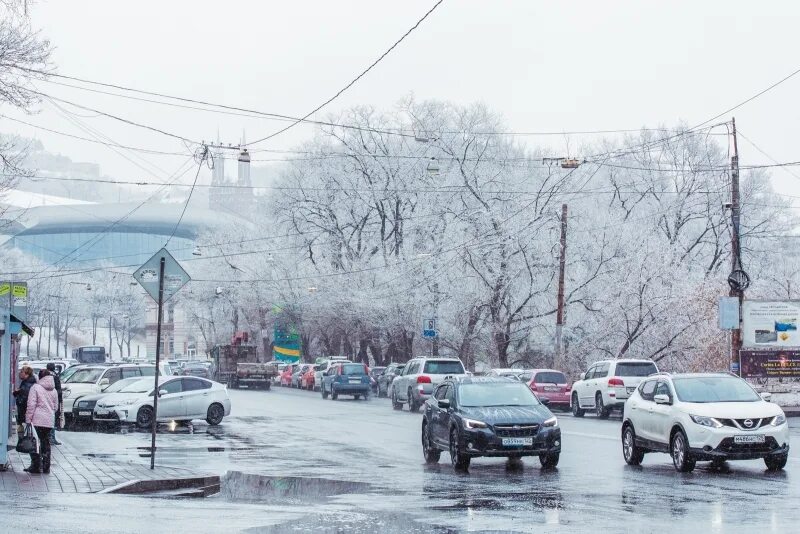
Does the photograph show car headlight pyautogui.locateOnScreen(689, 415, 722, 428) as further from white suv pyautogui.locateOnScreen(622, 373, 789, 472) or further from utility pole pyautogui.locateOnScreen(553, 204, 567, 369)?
utility pole pyautogui.locateOnScreen(553, 204, 567, 369)

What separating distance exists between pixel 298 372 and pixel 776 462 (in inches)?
2150

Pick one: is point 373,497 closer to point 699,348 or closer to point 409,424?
point 409,424

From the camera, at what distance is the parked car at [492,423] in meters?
19.3

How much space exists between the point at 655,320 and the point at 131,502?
3757cm

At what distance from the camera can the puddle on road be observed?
51.6 ft

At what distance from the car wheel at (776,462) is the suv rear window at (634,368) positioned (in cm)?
1787

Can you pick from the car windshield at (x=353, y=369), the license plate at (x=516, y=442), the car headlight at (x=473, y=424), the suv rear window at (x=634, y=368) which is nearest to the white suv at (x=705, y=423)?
the license plate at (x=516, y=442)

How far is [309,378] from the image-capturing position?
6819 centimetres

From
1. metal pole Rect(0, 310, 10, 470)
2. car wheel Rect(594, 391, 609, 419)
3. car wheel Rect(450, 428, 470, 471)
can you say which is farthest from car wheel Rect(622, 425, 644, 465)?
car wheel Rect(594, 391, 609, 419)

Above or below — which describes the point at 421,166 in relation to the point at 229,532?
above

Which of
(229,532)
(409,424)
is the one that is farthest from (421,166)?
(229,532)

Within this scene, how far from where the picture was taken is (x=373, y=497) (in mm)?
15539

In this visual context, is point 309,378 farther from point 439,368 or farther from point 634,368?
point 634,368

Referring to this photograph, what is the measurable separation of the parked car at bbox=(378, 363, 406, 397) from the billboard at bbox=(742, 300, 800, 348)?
1912cm
